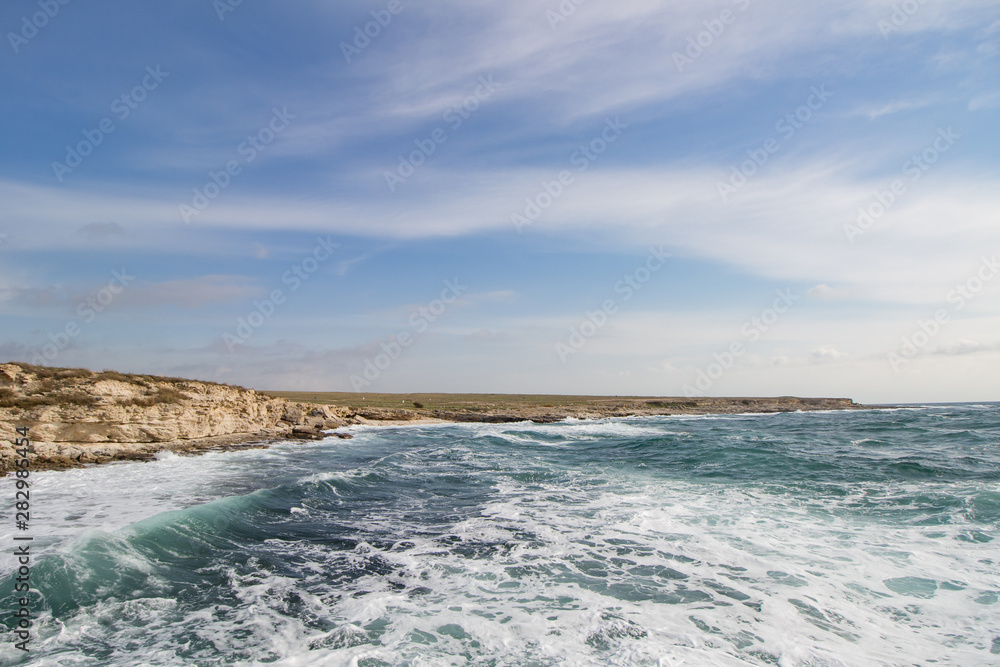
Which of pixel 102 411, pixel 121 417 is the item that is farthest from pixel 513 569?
pixel 121 417

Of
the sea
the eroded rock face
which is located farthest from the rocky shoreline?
the sea

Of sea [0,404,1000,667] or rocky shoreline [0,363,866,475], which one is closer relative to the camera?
sea [0,404,1000,667]

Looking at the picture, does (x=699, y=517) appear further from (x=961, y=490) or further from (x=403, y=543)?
(x=961, y=490)

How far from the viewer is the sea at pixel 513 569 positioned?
6613 mm

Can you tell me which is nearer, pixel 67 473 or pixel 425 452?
pixel 67 473

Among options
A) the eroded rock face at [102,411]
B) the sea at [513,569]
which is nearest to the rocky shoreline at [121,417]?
the eroded rock face at [102,411]

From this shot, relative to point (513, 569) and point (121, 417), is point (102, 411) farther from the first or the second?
point (513, 569)

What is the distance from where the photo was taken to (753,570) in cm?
930

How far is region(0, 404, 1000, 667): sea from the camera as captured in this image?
6.61m

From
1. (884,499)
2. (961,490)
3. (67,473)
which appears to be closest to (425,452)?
(67,473)

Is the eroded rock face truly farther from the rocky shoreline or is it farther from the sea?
the sea

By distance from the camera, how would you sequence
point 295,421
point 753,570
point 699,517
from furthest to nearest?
1. point 295,421
2. point 699,517
3. point 753,570

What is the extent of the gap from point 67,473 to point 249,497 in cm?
1041

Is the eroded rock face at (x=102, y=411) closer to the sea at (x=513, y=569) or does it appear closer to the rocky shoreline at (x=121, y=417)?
the rocky shoreline at (x=121, y=417)
